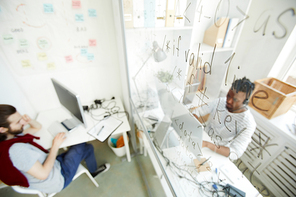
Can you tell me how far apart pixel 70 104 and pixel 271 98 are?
1.45 metres

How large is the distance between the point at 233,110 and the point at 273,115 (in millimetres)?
125

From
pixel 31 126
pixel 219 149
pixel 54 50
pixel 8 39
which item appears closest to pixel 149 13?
pixel 219 149

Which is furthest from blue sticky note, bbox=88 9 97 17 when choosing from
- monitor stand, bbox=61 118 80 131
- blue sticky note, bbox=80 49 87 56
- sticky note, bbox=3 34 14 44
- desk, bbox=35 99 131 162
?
monitor stand, bbox=61 118 80 131

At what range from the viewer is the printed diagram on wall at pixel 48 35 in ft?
3.87

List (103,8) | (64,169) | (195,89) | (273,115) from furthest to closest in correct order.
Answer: (103,8)
(64,169)
(195,89)
(273,115)

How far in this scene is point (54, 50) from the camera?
1.39 metres

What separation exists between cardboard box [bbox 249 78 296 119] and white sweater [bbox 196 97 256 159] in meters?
0.04

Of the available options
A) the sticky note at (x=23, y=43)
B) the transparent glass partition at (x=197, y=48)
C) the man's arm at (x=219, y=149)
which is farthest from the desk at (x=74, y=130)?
the man's arm at (x=219, y=149)

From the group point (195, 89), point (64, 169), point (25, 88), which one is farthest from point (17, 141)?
point (195, 89)

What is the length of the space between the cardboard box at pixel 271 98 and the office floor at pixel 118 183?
1.30 meters

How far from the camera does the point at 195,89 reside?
53cm

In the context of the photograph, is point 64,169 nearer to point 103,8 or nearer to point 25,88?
point 25,88

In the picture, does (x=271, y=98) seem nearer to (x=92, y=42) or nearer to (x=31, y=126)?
(x=92, y=42)

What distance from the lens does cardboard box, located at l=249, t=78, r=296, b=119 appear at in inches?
14.0
